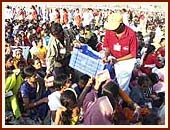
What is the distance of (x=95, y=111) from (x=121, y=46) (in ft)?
1.28

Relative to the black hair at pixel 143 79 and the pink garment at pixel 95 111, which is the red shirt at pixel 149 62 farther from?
the pink garment at pixel 95 111

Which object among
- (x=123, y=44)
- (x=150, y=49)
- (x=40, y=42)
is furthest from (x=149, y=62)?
(x=40, y=42)

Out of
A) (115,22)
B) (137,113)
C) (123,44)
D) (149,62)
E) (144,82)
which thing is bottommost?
(137,113)

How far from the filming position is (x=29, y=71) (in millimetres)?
3002

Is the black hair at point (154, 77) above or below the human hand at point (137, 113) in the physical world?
above

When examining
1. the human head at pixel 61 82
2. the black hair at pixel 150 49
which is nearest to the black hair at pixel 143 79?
the black hair at pixel 150 49

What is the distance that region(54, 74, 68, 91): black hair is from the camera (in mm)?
2987

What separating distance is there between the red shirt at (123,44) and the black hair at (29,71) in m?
0.42

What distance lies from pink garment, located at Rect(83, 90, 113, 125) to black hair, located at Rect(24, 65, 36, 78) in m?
0.33

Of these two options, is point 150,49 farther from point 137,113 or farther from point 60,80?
point 60,80

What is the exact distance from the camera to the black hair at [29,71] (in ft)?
9.84

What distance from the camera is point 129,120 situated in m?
2.99

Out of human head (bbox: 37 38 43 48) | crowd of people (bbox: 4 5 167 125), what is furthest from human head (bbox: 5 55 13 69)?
human head (bbox: 37 38 43 48)

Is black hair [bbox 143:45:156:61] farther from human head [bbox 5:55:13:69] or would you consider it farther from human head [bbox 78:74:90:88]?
human head [bbox 5:55:13:69]
